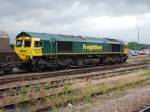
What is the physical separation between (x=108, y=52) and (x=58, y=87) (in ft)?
71.9

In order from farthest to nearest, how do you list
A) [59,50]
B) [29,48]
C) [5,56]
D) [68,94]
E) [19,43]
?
[59,50] → [19,43] → [29,48] → [5,56] → [68,94]

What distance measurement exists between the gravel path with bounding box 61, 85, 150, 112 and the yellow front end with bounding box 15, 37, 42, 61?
47.6 feet

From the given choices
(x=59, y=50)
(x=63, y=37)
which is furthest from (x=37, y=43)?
(x=63, y=37)

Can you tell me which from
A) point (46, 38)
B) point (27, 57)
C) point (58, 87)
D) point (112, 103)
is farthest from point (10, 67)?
point (112, 103)

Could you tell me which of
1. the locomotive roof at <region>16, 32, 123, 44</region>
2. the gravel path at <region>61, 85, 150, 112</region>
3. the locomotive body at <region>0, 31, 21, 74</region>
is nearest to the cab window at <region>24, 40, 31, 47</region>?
the locomotive roof at <region>16, 32, 123, 44</region>

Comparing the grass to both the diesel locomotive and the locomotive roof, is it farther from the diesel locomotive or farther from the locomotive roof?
the locomotive roof

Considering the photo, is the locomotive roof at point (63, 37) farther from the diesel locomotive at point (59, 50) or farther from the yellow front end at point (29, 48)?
the yellow front end at point (29, 48)

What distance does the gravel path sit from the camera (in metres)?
11.0

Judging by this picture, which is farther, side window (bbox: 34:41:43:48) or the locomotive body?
side window (bbox: 34:41:43:48)

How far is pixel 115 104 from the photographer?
1184cm

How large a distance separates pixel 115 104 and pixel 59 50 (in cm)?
1853

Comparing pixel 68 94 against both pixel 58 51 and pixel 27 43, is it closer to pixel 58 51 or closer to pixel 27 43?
pixel 27 43

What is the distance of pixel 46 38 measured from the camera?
2894cm

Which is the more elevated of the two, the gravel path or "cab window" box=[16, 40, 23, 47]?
"cab window" box=[16, 40, 23, 47]
